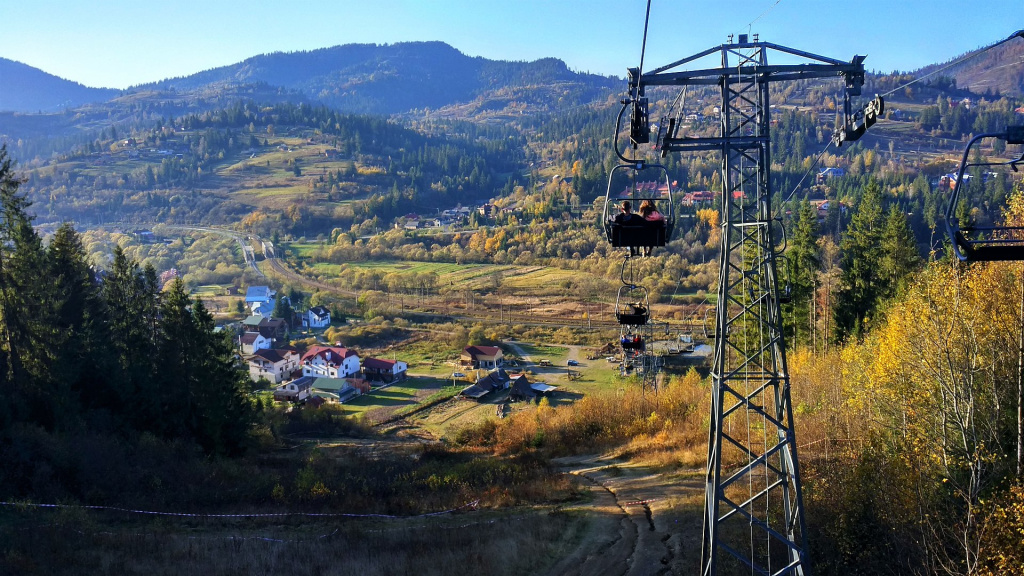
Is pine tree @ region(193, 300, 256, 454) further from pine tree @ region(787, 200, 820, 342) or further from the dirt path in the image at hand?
pine tree @ region(787, 200, 820, 342)

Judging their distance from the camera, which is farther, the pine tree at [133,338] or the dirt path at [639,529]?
the pine tree at [133,338]

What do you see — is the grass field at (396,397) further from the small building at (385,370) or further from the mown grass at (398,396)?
the small building at (385,370)

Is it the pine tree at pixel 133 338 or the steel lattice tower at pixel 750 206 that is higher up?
the steel lattice tower at pixel 750 206

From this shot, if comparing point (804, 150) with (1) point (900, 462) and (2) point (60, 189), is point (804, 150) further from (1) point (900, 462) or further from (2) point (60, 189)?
(2) point (60, 189)

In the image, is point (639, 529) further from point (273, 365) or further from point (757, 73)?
point (273, 365)

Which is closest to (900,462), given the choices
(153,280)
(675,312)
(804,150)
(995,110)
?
(153,280)

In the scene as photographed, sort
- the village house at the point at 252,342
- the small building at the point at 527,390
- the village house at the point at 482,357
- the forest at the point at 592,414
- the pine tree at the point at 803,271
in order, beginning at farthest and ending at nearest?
the village house at the point at 252,342
the village house at the point at 482,357
the small building at the point at 527,390
the pine tree at the point at 803,271
the forest at the point at 592,414

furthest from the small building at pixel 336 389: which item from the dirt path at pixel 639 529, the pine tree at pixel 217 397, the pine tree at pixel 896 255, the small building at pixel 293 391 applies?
the pine tree at pixel 896 255
